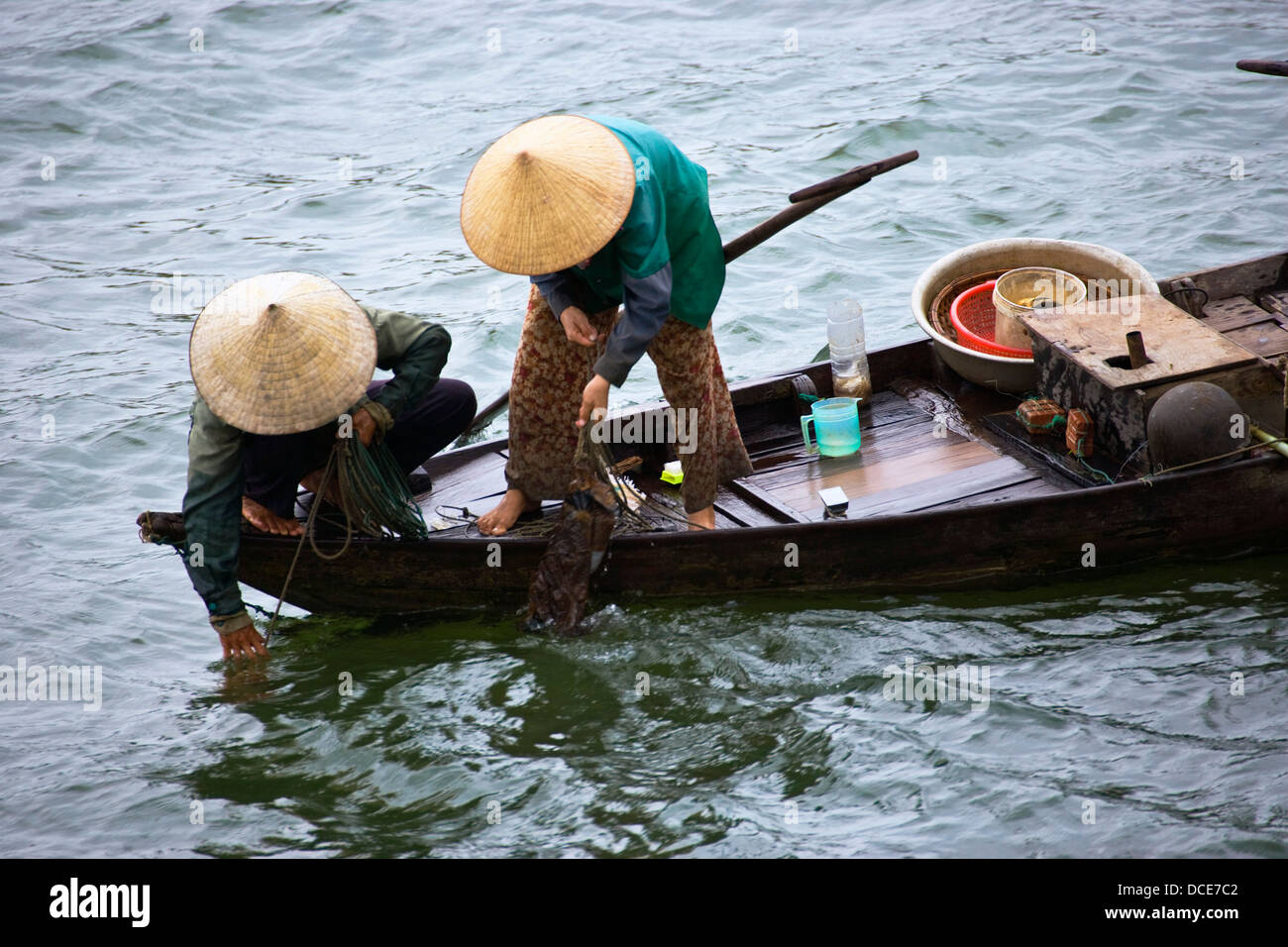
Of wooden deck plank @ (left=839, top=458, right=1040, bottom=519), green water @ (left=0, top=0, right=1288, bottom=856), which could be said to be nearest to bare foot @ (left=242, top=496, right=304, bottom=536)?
green water @ (left=0, top=0, right=1288, bottom=856)

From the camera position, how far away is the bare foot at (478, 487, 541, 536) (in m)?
4.56

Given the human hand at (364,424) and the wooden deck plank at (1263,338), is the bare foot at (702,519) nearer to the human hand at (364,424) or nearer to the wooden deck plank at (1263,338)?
the human hand at (364,424)

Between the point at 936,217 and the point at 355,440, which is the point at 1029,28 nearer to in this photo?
the point at 936,217

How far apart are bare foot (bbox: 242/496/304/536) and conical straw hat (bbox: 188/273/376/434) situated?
25.5 inches

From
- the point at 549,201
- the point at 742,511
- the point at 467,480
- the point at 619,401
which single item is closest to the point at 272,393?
the point at 549,201

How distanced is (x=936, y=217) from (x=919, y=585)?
523 cm

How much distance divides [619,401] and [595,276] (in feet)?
9.89

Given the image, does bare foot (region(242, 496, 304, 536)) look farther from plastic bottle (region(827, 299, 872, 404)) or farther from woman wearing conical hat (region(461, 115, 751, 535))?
plastic bottle (region(827, 299, 872, 404))

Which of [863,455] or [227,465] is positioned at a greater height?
[227,465]

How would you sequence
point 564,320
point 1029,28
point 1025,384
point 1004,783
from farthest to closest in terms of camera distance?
point 1029,28 → point 1025,384 → point 564,320 → point 1004,783

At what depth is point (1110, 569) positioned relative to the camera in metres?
→ 4.50

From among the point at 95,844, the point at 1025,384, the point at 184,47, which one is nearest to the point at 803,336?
the point at 1025,384

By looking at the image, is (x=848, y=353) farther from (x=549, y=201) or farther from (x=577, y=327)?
(x=549, y=201)

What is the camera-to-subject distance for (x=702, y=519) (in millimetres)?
4555
